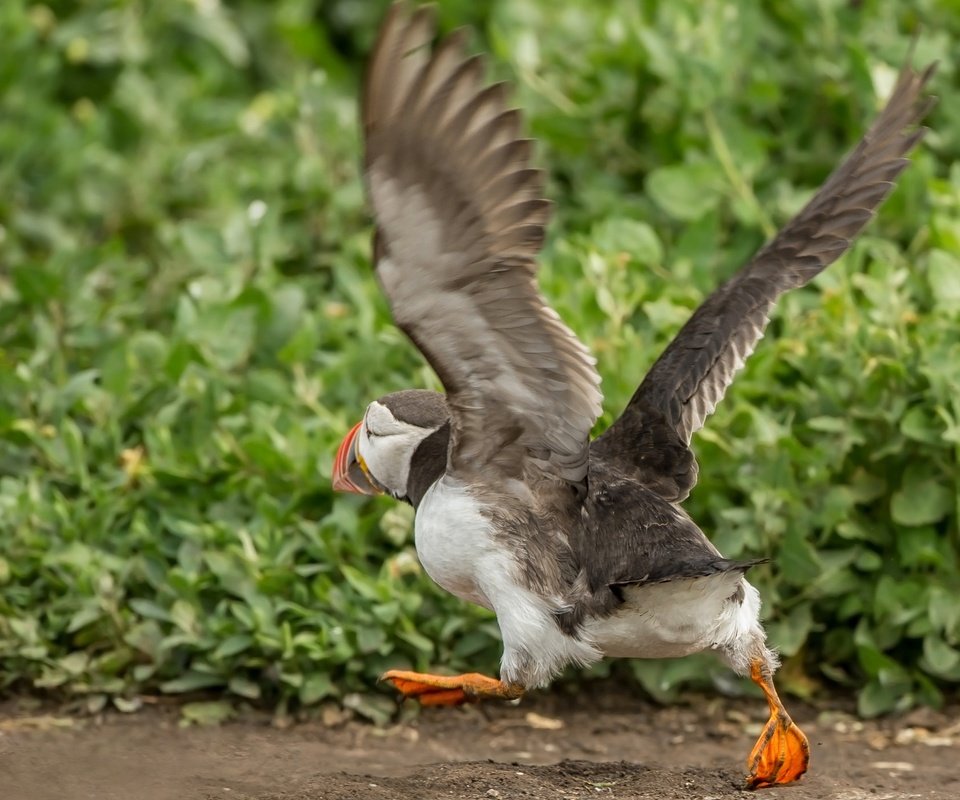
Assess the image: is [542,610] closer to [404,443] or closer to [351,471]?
[404,443]

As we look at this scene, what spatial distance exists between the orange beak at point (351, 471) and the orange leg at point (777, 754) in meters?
1.47

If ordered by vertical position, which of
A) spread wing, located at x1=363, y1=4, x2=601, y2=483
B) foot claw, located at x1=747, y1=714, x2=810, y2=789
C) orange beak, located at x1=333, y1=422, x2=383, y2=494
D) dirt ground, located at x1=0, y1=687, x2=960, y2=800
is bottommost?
dirt ground, located at x1=0, y1=687, x2=960, y2=800

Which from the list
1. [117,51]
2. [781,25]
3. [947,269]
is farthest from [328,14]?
[947,269]

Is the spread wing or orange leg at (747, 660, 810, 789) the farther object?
orange leg at (747, 660, 810, 789)

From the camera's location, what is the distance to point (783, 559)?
18.1ft

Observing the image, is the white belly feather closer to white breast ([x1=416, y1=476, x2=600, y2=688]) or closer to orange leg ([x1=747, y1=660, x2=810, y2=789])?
white breast ([x1=416, y1=476, x2=600, y2=688])

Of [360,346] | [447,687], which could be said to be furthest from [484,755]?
[360,346]

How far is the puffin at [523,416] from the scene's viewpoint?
12.9ft

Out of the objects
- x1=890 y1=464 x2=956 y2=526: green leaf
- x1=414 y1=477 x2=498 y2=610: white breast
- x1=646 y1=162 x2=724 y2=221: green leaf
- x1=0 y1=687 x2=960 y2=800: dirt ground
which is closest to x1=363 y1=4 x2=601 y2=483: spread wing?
x1=414 y1=477 x2=498 y2=610: white breast

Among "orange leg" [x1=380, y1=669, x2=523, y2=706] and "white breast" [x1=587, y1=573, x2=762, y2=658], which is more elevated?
"white breast" [x1=587, y1=573, x2=762, y2=658]

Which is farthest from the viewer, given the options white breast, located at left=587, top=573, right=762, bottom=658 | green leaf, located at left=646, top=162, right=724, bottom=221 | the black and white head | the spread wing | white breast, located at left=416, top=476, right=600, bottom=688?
green leaf, located at left=646, top=162, right=724, bottom=221

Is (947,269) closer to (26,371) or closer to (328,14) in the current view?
(26,371)

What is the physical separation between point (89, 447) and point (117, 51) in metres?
3.47

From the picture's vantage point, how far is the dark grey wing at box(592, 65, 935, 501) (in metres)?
4.93
